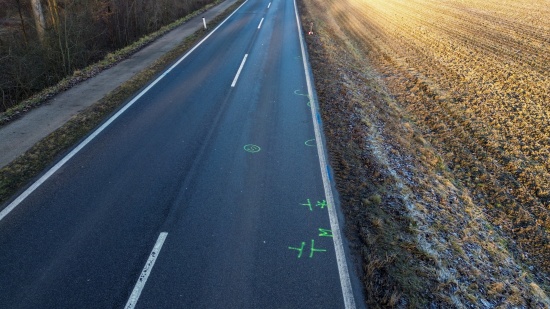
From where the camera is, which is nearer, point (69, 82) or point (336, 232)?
point (336, 232)

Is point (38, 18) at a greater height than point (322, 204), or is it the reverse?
point (38, 18)

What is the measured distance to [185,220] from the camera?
5777mm

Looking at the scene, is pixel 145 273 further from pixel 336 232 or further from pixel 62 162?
pixel 62 162

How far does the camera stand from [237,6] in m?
32.6

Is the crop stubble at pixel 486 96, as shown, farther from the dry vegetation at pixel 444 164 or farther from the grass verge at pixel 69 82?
the grass verge at pixel 69 82

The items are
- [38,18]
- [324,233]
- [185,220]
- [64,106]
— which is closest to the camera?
[324,233]

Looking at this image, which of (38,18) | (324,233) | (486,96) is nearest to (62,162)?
(324,233)

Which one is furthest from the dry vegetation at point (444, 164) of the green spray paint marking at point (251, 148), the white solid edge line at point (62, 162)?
the white solid edge line at point (62, 162)

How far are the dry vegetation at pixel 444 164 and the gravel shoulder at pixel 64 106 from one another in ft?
25.0

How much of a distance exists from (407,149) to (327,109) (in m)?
2.83

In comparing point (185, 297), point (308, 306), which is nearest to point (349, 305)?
point (308, 306)

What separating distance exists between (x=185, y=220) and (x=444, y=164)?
21.8ft

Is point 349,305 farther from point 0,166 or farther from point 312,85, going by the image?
point 312,85

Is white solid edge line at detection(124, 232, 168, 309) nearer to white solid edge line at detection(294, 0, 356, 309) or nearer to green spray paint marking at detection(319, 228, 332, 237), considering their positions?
green spray paint marking at detection(319, 228, 332, 237)
